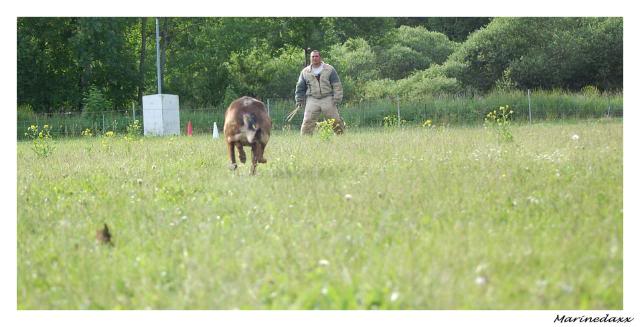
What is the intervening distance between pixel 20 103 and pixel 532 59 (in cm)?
2012

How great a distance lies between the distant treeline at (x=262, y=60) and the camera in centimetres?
2972

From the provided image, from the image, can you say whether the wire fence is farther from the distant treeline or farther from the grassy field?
the grassy field

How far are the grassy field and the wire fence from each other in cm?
1387

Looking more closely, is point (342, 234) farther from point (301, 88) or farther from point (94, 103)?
point (94, 103)

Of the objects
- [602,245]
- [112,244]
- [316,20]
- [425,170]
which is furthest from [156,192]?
[316,20]

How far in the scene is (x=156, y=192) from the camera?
9.20 meters

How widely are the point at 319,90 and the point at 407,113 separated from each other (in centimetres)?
960

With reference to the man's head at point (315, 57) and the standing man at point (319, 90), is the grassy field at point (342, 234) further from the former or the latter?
the standing man at point (319, 90)

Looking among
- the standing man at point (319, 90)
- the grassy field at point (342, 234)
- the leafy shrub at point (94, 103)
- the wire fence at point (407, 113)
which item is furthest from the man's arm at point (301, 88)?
the leafy shrub at point (94, 103)

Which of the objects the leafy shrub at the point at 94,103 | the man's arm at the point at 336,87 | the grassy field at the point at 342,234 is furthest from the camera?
the leafy shrub at the point at 94,103

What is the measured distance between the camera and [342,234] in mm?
6328

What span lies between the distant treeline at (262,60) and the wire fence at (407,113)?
5.37ft

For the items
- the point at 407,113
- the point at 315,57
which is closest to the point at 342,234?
the point at 315,57
